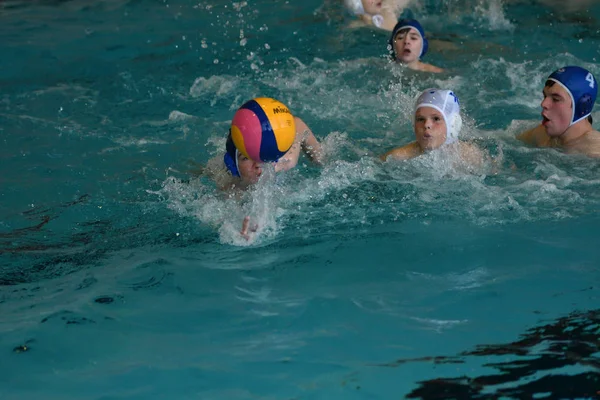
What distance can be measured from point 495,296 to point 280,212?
5.00 feet

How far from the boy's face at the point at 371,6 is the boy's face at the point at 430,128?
13.9ft

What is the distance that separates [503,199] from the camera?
16.7 feet

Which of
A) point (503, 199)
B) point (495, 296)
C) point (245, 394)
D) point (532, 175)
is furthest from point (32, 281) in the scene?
point (532, 175)

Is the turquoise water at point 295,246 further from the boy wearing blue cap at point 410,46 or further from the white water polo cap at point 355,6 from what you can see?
the white water polo cap at point 355,6

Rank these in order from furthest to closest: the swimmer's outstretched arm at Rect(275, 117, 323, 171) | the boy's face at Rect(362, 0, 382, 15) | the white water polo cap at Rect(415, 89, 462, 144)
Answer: the boy's face at Rect(362, 0, 382, 15)
the white water polo cap at Rect(415, 89, 462, 144)
the swimmer's outstretched arm at Rect(275, 117, 323, 171)

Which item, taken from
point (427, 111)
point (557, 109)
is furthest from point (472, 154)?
point (557, 109)

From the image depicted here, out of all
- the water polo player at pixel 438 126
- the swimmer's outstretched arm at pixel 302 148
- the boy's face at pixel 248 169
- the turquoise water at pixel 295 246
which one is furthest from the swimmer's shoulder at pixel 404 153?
the boy's face at pixel 248 169

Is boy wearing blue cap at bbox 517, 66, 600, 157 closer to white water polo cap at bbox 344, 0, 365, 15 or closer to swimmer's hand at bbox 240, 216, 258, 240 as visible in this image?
swimmer's hand at bbox 240, 216, 258, 240

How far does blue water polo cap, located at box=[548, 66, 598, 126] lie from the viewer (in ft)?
19.0

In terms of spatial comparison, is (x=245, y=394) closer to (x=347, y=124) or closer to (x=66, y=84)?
(x=347, y=124)

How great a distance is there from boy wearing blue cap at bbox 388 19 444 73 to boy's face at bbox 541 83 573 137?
2.32 metres

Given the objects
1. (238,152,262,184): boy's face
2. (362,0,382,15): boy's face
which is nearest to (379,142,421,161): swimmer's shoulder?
(238,152,262,184): boy's face

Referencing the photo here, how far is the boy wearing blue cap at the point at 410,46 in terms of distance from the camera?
809 centimetres

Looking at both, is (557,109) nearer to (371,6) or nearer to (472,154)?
(472,154)
